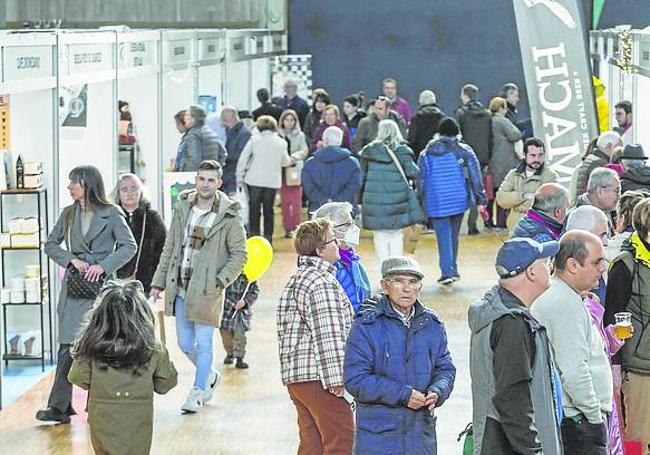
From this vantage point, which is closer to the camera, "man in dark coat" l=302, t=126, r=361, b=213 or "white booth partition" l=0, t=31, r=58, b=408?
"white booth partition" l=0, t=31, r=58, b=408

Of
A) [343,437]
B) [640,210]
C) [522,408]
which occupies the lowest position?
[343,437]

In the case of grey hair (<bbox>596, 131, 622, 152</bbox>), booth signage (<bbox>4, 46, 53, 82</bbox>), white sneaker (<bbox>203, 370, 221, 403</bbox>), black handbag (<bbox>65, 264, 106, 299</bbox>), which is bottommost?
white sneaker (<bbox>203, 370, 221, 403</bbox>)

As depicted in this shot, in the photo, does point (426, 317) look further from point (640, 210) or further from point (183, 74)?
point (183, 74)

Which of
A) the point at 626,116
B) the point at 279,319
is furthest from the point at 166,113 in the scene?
the point at 279,319

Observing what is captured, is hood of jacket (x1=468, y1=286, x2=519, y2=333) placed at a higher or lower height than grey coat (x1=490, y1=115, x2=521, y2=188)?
lower

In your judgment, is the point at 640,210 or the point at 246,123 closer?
the point at 640,210

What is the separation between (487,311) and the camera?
5254 millimetres

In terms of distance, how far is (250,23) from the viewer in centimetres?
2438

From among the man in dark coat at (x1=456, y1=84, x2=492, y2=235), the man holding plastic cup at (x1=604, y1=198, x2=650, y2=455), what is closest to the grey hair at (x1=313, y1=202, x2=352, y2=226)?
the man holding plastic cup at (x1=604, y1=198, x2=650, y2=455)

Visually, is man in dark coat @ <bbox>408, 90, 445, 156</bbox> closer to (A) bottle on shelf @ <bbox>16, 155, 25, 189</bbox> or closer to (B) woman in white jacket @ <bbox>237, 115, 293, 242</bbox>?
(B) woman in white jacket @ <bbox>237, 115, 293, 242</bbox>

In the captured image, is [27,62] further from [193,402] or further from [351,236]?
[351,236]

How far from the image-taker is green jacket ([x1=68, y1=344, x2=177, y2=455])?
21.2ft

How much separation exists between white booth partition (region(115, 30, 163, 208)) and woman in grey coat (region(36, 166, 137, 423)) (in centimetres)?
508

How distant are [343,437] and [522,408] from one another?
1992 millimetres
